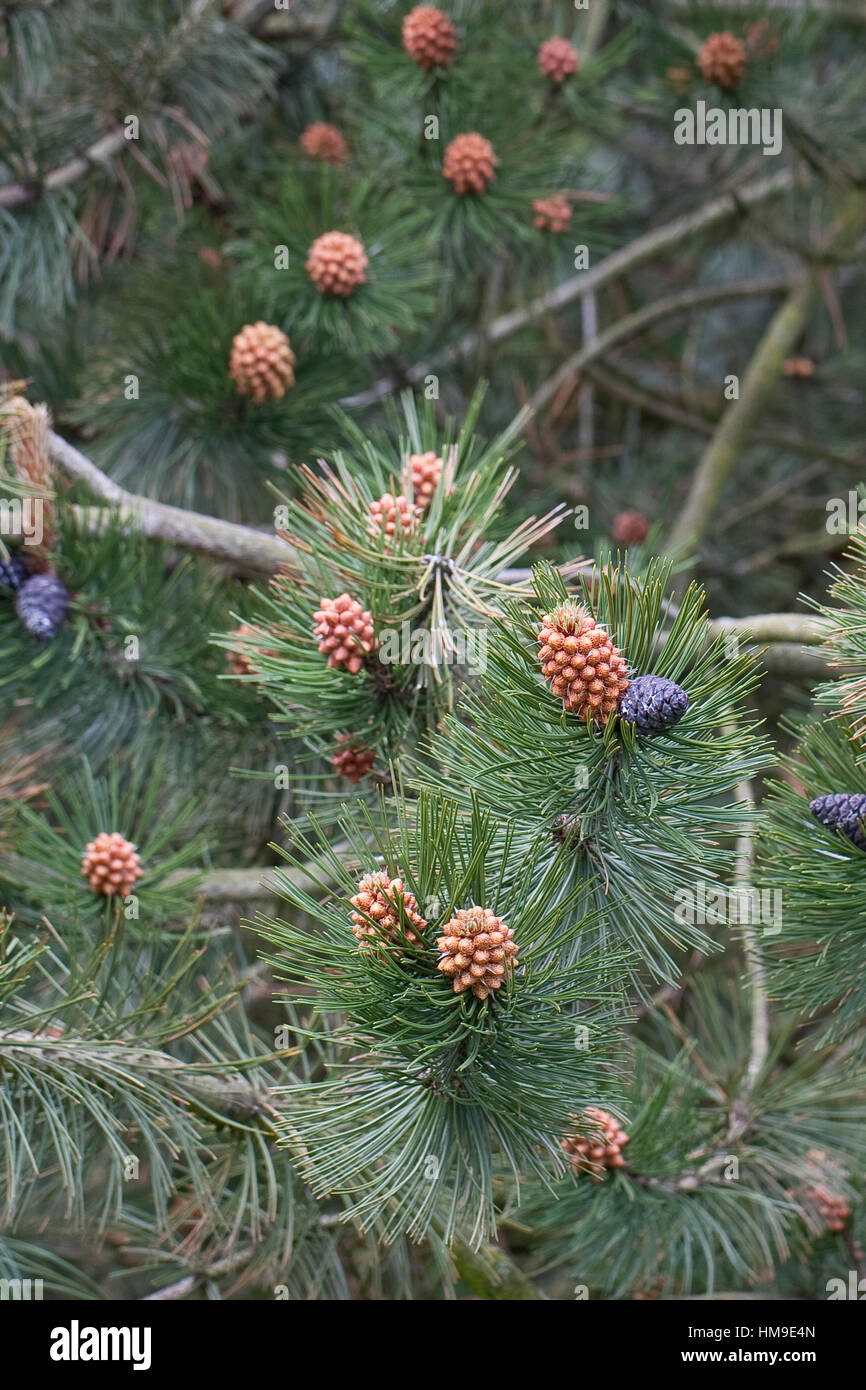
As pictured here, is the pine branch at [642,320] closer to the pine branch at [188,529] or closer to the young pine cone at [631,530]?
the young pine cone at [631,530]

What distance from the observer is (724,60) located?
133cm

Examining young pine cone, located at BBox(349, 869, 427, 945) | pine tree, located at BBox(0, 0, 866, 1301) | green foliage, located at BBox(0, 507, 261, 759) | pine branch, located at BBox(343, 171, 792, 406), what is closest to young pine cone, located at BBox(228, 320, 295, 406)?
pine tree, located at BBox(0, 0, 866, 1301)

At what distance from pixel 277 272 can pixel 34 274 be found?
28 centimetres

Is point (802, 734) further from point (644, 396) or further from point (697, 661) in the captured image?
point (644, 396)

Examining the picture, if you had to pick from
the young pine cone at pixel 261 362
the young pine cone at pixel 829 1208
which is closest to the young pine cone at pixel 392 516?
the young pine cone at pixel 261 362

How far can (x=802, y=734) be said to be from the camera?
705 millimetres

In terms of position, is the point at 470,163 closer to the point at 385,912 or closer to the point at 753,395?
the point at 753,395

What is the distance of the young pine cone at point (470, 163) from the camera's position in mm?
1174

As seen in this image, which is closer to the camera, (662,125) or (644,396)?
(662,125)

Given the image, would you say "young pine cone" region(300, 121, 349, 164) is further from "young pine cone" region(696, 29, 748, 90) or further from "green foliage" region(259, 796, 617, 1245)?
"green foliage" region(259, 796, 617, 1245)

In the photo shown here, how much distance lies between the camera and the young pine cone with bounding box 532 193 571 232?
1285mm
